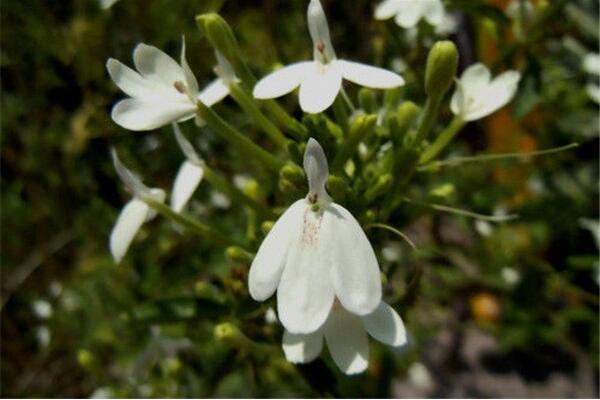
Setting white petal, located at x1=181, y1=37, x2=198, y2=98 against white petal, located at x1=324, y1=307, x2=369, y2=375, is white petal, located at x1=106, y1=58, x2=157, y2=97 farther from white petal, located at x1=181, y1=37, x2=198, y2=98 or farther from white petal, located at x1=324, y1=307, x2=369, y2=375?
white petal, located at x1=324, y1=307, x2=369, y2=375

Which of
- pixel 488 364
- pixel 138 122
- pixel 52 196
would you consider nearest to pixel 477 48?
pixel 52 196

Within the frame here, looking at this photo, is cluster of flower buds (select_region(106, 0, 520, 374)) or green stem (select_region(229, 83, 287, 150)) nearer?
cluster of flower buds (select_region(106, 0, 520, 374))

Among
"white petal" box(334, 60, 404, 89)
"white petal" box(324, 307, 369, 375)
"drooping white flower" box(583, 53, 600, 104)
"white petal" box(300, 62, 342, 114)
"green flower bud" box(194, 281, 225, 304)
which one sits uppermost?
"white petal" box(300, 62, 342, 114)

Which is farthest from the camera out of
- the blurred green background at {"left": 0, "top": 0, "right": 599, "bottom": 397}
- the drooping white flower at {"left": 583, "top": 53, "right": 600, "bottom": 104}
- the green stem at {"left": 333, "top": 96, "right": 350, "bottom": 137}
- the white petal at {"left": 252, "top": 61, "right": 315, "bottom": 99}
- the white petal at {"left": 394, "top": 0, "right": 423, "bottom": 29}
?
the drooping white flower at {"left": 583, "top": 53, "right": 600, "bottom": 104}

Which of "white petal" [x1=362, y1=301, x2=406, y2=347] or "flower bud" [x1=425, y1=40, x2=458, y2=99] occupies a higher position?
"flower bud" [x1=425, y1=40, x2=458, y2=99]

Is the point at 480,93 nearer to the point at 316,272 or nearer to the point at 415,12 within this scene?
the point at 415,12

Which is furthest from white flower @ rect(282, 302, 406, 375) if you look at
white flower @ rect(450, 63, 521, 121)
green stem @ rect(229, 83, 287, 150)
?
white flower @ rect(450, 63, 521, 121)

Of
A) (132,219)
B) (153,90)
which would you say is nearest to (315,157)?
(153,90)
